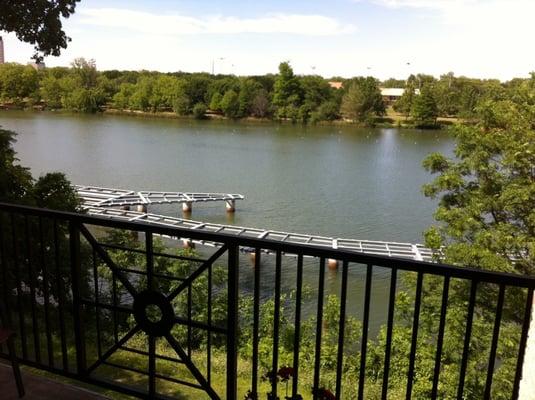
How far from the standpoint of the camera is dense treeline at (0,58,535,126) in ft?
193

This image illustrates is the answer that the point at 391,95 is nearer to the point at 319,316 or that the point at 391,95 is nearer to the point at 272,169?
the point at 272,169

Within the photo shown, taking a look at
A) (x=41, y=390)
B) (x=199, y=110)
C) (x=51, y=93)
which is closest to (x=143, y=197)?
(x=41, y=390)

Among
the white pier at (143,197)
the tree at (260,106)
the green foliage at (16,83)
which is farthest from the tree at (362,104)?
the white pier at (143,197)

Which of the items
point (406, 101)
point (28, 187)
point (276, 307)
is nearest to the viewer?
point (276, 307)

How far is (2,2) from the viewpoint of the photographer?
673cm

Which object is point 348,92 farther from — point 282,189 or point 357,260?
point 357,260

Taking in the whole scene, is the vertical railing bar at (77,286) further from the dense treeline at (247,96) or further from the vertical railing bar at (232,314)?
the dense treeline at (247,96)

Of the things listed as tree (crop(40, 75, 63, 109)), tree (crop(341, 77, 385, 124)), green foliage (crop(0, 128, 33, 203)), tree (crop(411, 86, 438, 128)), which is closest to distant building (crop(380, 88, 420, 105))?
tree (crop(341, 77, 385, 124))

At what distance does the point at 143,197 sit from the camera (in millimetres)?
22406

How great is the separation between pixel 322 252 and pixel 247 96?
62.4 meters

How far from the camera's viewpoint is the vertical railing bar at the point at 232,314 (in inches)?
80.2

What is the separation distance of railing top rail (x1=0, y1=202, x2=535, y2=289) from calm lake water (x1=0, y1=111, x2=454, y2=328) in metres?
11.7

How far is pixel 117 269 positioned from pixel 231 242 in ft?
2.06

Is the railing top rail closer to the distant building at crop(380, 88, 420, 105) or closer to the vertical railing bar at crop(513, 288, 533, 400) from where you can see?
the vertical railing bar at crop(513, 288, 533, 400)
